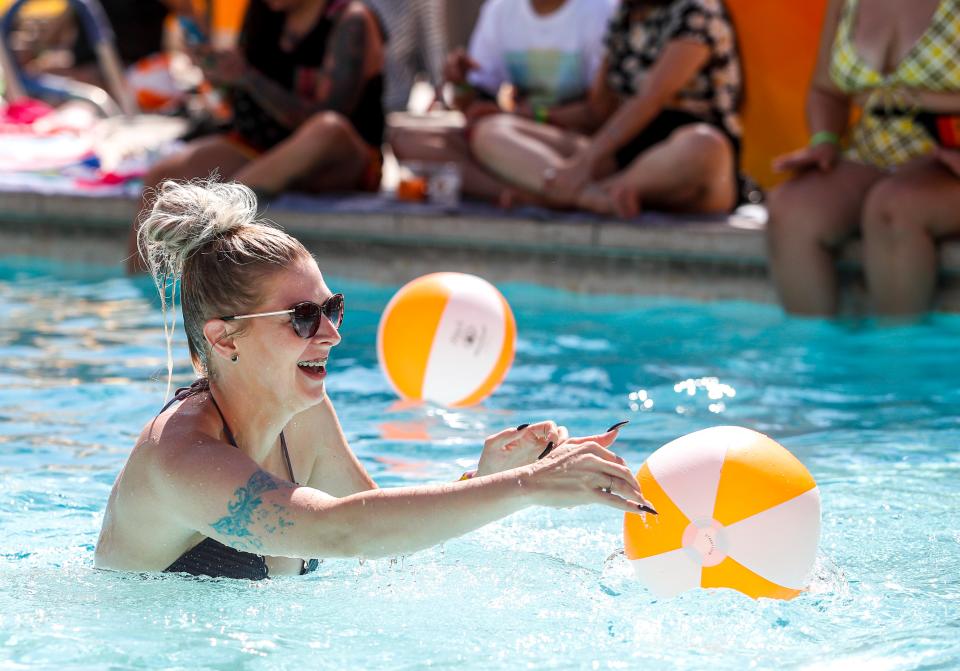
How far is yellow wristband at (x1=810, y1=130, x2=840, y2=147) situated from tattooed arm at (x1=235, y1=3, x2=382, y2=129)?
2.97 metres

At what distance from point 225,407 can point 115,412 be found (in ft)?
9.41

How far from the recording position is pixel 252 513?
3203mm

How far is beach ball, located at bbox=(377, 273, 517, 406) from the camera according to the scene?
5816mm

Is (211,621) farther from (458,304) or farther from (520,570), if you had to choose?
(458,304)

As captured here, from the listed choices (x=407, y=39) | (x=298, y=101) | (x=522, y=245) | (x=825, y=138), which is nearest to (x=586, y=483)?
(x=825, y=138)

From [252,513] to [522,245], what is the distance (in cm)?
543

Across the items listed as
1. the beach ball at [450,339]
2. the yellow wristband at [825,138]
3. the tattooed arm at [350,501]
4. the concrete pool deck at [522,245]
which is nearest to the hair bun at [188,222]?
the tattooed arm at [350,501]

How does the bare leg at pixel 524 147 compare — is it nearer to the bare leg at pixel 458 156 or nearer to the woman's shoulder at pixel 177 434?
the bare leg at pixel 458 156

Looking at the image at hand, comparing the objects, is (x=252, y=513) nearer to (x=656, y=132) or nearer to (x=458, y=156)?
(x=656, y=132)

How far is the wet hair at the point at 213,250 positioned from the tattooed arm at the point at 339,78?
5655 mm

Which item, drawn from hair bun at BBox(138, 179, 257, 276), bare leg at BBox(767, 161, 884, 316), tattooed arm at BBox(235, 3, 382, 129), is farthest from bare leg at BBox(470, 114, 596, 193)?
hair bun at BBox(138, 179, 257, 276)

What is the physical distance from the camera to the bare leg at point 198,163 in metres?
9.27

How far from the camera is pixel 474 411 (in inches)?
241

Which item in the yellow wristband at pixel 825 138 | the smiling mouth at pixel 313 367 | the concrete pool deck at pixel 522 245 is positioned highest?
the smiling mouth at pixel 313 367
